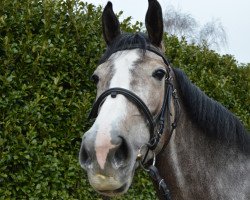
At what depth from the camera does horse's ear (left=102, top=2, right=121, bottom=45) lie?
320 cm

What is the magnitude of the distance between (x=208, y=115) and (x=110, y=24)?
0.95m

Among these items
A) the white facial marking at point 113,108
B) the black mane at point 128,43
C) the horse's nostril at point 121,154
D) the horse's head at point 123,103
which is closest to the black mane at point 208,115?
the horse's head at point 123,103

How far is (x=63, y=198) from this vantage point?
4473mm

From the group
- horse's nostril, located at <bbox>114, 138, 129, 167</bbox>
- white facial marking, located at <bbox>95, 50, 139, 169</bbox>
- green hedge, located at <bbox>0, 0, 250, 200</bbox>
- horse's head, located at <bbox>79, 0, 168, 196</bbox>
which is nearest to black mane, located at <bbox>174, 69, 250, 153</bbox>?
horse's head, located at <bbox>79, 0, 168, 196</bbox>

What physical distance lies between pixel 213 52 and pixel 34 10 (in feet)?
10.6

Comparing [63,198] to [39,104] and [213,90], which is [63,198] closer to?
[39,104]

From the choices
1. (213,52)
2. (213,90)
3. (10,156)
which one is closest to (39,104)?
(10,156)

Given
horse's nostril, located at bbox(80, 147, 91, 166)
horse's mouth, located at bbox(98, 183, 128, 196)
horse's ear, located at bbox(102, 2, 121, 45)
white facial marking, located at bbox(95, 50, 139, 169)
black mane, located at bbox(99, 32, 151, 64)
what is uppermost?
horse's ear, located at bbox(102, 2, 121, 45)

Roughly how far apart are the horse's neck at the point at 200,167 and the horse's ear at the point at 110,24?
0.74 meters

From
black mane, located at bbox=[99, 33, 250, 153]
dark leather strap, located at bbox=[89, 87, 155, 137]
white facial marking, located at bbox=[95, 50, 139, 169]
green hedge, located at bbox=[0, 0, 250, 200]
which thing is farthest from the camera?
green hedge, located at bbox=[0, 0, 250, 200]

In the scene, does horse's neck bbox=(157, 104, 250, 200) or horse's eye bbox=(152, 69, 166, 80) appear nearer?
horse's eye bbox=(152, 69, 166, 80)

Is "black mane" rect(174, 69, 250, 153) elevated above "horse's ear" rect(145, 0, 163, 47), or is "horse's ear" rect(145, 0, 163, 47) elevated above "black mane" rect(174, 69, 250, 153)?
"horse's ear" rect(145, 0, 163, 47)

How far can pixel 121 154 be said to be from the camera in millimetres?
2404

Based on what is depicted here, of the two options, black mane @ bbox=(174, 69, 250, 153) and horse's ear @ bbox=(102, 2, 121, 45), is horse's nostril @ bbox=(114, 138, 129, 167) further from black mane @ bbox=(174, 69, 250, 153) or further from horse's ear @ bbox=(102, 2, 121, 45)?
horse's ear @ bbox=(102, 2, 121, 45)
